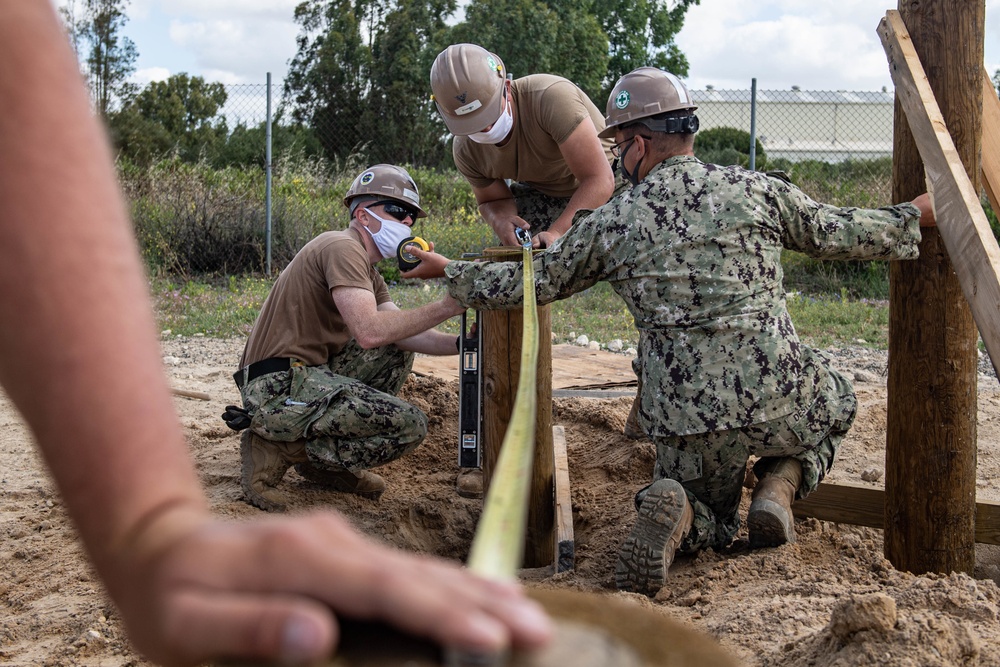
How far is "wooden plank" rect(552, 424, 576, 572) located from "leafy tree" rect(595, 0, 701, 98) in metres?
24.5

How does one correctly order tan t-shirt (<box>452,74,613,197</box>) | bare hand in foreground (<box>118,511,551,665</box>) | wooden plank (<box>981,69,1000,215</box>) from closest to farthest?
bare hand in foreground (<box>118,511,551,665</box>) → wooden plank (<box>981,69,1000,215</box>) → tan t-shirt (<box>452,74,613,197</box>)

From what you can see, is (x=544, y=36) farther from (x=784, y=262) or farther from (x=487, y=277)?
(x=487, y=277)

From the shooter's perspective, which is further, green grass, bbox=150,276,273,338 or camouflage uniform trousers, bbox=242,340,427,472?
green grass, bbox=150,276,273,338

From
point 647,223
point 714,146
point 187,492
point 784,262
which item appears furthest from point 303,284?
point 714,146

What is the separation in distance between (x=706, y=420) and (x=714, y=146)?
20.3 meters

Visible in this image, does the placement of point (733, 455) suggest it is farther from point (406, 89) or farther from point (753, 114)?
point (406, 89)

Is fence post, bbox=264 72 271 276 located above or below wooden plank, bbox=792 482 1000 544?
above

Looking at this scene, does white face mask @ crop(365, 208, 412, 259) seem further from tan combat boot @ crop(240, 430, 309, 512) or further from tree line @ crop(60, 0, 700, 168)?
tree line @ crop(60, 0, 700, 168)

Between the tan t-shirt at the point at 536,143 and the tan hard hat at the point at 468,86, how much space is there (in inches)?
9.3

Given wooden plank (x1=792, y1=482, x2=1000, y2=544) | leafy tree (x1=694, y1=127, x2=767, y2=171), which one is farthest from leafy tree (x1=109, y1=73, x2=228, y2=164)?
wooden plank (x1=792, y1=482, x2=1000, y2=544)

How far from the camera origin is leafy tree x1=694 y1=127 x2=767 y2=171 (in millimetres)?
20475

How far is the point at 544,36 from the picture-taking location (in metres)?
23.7

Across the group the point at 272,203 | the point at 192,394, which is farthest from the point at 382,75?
the point at 192,394

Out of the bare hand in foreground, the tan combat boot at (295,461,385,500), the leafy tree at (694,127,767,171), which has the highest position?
the leafy tree at (694,127,767,171)
